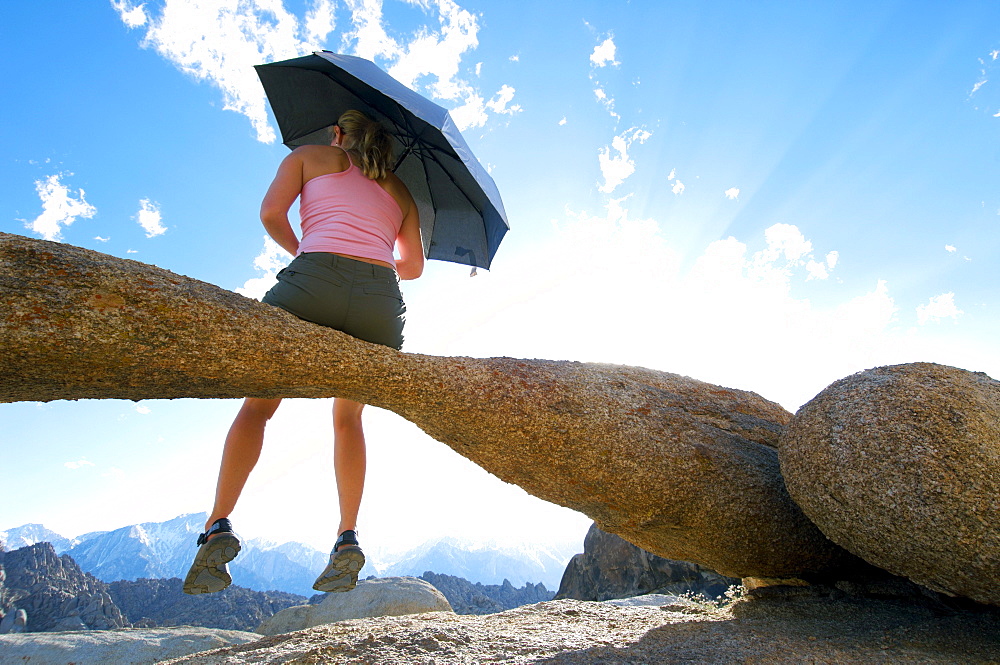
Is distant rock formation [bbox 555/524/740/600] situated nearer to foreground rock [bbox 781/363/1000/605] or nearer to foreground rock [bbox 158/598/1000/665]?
foreground rock [bbox 158/598/1000/665]

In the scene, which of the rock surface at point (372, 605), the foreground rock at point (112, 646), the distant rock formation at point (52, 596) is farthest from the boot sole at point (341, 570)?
the distant rock formation at point (52, 596)

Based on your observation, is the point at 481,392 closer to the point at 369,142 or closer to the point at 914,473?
the point at 369,142

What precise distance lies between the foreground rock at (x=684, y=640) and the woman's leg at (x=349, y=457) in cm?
114

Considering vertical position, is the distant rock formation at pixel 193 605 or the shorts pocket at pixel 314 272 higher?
the shorts pocket at pixel 314 272

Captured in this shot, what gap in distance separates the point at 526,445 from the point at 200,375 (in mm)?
2718

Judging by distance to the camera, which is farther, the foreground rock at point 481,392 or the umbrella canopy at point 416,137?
the umbrella canopy at point 416,137

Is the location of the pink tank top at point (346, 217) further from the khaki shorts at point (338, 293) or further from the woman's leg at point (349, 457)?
the woman's leg at point (349, 457)

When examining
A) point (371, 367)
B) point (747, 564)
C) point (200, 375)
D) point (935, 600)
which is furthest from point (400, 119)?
point (935, 600)

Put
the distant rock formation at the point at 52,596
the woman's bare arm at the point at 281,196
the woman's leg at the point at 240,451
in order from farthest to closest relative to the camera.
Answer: the distant rock formation at the point at 52,596 → the woman's bare arm at the point at 281,196 → the woman's leg at the point at 240,451

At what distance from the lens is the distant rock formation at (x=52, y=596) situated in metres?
33.7

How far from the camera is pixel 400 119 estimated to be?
4.79 m

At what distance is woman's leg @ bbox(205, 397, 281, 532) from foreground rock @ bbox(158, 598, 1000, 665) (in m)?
1.35

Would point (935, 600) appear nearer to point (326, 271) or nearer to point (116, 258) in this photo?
point (326, 271)

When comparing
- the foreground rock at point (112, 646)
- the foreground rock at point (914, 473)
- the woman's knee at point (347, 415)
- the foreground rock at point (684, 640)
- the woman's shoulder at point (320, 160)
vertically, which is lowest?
the foreground rock at point (112, 646)
